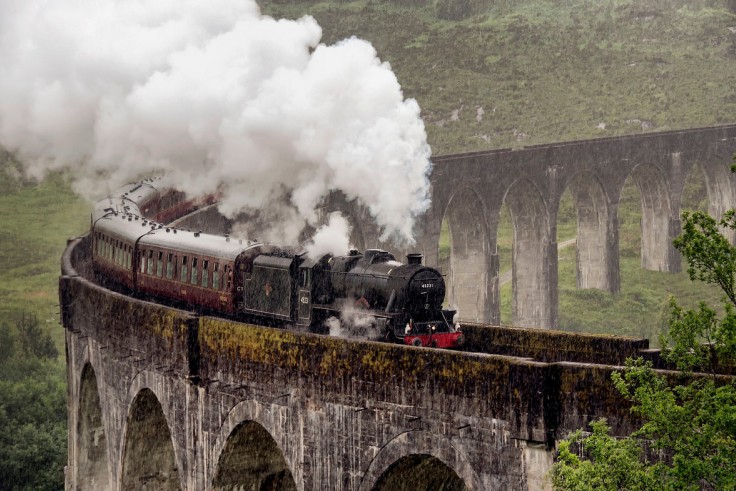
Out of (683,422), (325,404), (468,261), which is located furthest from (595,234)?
(683,422)

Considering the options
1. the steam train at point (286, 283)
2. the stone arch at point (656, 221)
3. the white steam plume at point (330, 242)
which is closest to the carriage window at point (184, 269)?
the steam train at point (286, 283)

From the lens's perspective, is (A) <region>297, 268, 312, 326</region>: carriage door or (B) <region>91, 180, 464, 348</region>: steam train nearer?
(B) <region>91, 180, 464, 348</region>: steam train

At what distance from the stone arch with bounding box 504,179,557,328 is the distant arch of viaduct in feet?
0.18

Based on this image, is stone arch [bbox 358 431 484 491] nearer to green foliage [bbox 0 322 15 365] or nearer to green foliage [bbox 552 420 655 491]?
green foliage [bbox 552 420 655 491]

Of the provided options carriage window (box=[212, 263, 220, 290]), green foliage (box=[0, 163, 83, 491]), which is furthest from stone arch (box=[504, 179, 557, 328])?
carriage window (box=[212, 263, 220, 290])

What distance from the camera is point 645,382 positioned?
1382 cm

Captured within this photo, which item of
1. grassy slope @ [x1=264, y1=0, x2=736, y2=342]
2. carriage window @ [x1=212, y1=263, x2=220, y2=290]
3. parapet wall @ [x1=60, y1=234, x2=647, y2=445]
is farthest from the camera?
grassy slope @ [x1=264, y1=0, x2=736, y2=342]

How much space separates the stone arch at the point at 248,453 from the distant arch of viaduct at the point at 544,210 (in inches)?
1052

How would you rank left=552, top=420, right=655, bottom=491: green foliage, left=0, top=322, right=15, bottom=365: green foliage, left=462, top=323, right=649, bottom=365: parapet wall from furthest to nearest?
1. left=0, top=322, right=15, bottom=365: green foliage
2. left=462, top=323, right=649, bottom=365: parapet wall
3. left=552, top=420, right=655, bottom=491: green foliage

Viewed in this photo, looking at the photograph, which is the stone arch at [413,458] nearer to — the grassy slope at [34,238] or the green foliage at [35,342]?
the green foliage at [35,342]

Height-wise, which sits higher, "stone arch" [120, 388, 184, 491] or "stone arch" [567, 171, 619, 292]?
"stone arch" [567, 171, 619, 292]

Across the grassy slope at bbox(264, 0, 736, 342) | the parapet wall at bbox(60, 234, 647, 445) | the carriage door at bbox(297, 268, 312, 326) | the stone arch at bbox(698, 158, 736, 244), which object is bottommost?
the parapet wall at bbox(60, 234, 647, 445)

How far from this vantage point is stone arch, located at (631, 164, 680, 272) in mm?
70625

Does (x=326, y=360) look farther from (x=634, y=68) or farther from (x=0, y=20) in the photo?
(x=634, y=68)
